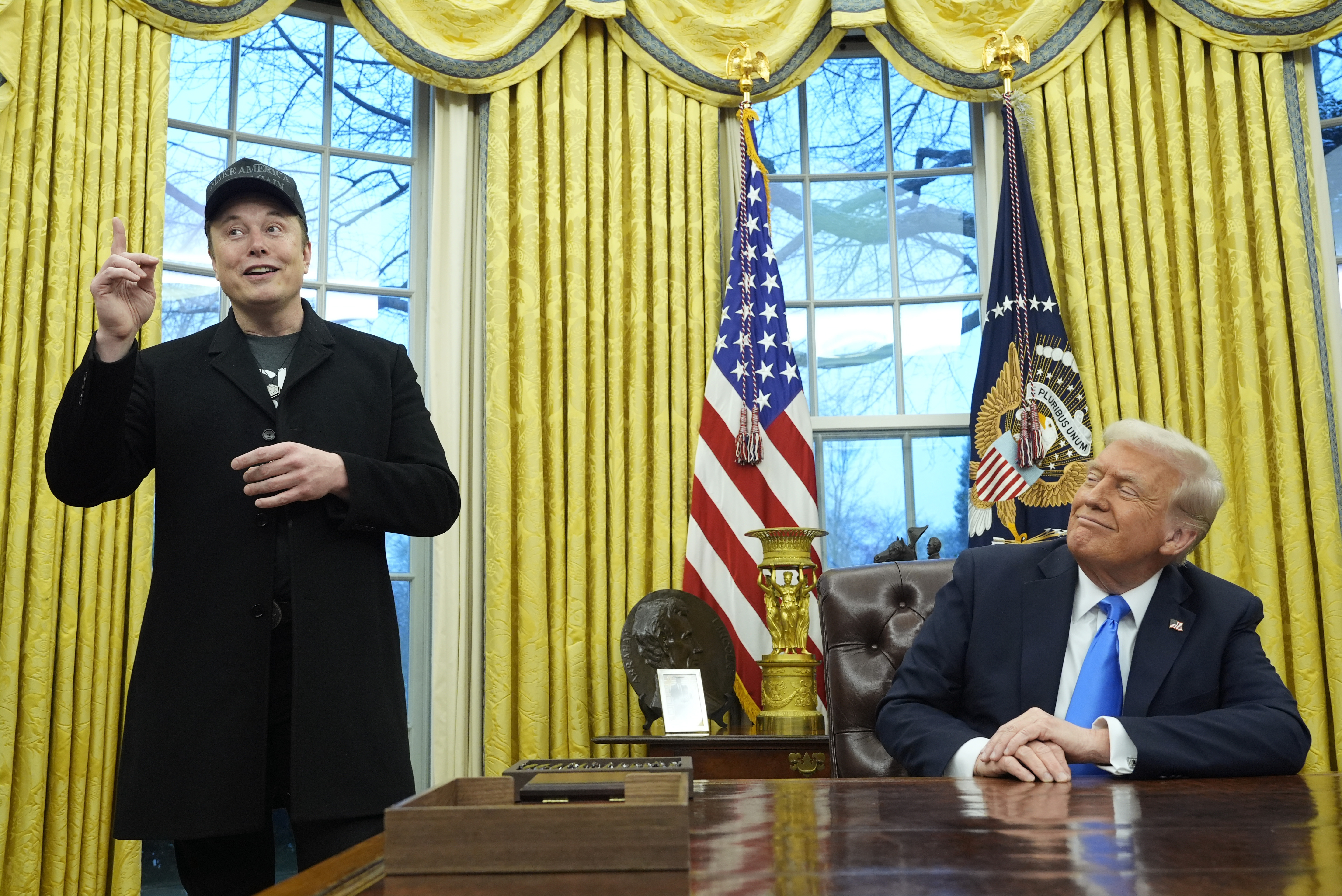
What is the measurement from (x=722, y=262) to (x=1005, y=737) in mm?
2508

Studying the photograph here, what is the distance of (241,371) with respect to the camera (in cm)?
164

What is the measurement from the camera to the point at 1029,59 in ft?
12.0

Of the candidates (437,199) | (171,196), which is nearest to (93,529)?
(171,196)

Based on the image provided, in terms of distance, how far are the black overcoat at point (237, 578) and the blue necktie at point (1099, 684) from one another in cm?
101

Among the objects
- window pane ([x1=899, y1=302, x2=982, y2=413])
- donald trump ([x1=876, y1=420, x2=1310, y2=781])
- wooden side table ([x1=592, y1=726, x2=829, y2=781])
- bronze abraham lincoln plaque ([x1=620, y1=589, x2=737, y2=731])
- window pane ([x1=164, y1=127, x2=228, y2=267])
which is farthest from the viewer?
window pane ([x1=899, y1=302, x2=982, y2=413])

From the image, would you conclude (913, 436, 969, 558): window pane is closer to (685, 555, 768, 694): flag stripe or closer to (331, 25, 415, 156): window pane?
(685, 555, 768, 694): flag stripe

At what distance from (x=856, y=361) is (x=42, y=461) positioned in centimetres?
250

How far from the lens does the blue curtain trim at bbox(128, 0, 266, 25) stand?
10.4 feet

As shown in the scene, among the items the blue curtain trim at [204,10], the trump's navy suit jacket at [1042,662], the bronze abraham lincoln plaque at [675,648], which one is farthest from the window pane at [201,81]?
the trump's navy suit jacket at [1042,662]

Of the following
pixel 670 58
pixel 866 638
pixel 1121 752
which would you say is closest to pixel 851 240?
pixel 670 58

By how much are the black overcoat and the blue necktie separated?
101cm

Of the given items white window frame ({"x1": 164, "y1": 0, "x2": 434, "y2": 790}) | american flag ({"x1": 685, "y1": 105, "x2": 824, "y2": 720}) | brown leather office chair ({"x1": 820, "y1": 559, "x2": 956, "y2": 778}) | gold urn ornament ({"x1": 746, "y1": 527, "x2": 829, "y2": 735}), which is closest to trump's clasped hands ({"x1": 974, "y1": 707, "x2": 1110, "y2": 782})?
brown leather office chair ({"x1": 820, "y1": 559, "x2": 956, "y2": 778})

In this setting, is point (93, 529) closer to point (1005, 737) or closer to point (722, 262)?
point (722, 262)

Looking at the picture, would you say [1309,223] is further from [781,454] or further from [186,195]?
[186,195]
